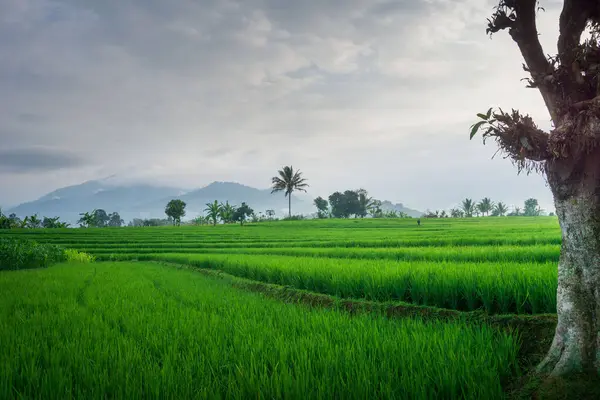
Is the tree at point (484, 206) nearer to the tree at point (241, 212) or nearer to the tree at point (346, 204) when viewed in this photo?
the tree at point (346, 204)

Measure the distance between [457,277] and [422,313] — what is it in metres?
0.97

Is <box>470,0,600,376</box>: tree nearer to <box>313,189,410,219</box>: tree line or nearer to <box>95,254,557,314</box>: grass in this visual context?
<box>95,254,557,314</box>: grass

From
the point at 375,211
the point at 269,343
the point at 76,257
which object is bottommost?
the point at 76,257

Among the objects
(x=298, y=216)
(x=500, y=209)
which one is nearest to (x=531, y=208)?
(x=500, y=209)

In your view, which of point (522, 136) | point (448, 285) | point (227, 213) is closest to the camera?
point (522, 136)

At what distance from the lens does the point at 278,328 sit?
13.6 ft

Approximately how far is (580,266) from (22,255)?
58.8 ft

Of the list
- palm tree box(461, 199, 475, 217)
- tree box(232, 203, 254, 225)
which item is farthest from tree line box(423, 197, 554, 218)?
tree box(232, 203, 254, 225)

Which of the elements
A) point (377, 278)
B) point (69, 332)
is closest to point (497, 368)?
point (377, 278)

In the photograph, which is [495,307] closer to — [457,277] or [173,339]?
[457,277]

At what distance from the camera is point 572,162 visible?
2461 mm

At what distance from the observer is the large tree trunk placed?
244cm

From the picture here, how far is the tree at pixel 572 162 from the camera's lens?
2365 mm

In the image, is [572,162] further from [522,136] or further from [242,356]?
[242,356]
